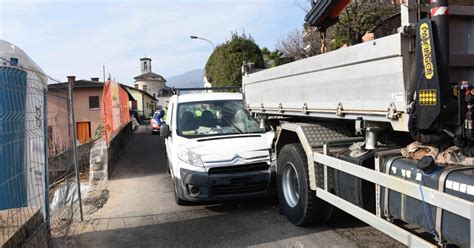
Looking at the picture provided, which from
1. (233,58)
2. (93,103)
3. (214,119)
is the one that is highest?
(233,58)

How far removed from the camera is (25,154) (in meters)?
4.76

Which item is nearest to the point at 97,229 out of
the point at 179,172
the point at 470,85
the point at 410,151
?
the point at 179,172

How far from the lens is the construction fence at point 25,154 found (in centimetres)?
422

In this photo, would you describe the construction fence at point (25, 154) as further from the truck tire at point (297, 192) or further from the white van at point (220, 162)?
the truck tire at point (297, 192)

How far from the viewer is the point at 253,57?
25.9 metres

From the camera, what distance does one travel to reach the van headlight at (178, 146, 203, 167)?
675 centimetres

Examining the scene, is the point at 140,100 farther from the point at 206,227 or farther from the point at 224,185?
the point at 206,227

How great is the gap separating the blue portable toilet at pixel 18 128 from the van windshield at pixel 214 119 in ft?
9.14

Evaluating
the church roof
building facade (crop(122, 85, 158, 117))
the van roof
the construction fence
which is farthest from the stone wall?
the church roof

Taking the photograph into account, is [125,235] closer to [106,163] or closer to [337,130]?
[337,130]

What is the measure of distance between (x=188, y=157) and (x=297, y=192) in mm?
1788

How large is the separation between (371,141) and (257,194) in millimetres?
2810

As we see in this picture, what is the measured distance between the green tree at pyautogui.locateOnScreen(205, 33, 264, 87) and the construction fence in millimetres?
19632

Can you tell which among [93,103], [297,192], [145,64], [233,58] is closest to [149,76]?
[145,64]
